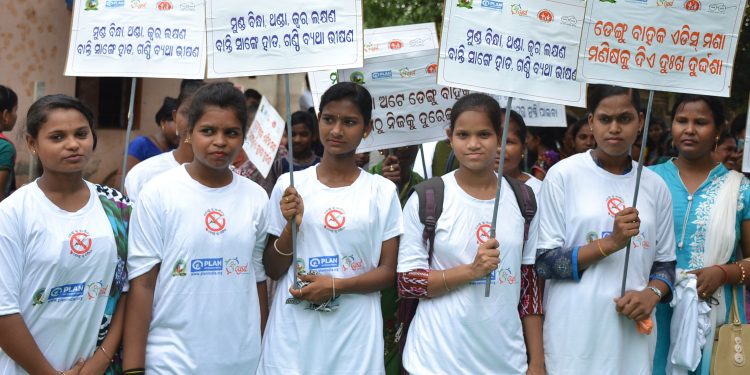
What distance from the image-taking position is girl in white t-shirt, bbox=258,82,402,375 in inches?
167

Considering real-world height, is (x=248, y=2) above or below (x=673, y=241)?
above

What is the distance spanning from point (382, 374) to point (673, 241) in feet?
5.51

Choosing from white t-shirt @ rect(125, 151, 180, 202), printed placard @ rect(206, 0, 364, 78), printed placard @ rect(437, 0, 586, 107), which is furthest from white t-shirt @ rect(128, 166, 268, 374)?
printed placard @ rect(437, 0, 586, 107)

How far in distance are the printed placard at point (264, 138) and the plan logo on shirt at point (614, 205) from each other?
2377 millimetres

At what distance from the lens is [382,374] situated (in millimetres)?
4359

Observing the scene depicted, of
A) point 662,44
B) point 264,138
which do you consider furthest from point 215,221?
point 662,44

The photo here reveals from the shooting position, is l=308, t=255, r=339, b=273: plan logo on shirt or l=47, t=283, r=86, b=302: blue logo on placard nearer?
l=47, t=283, r=86, b=302: blue logo on placard

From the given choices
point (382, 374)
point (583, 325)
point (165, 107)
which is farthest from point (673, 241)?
point (165, 107)

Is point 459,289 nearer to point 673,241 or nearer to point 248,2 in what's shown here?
point 673,241

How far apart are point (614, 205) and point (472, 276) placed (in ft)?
2.92

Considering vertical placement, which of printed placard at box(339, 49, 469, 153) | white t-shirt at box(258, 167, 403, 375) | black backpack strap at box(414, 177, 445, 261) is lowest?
white t-shirt at box(258, 167, 403, 375)

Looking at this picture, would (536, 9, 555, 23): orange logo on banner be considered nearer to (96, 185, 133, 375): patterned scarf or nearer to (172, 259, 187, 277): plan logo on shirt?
(172, 259, 187, 277): plan logo on shirt

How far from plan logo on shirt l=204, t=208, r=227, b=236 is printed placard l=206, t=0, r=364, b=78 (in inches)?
27.7

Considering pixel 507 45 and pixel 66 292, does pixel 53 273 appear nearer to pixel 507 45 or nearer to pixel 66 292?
pixel 66 292
